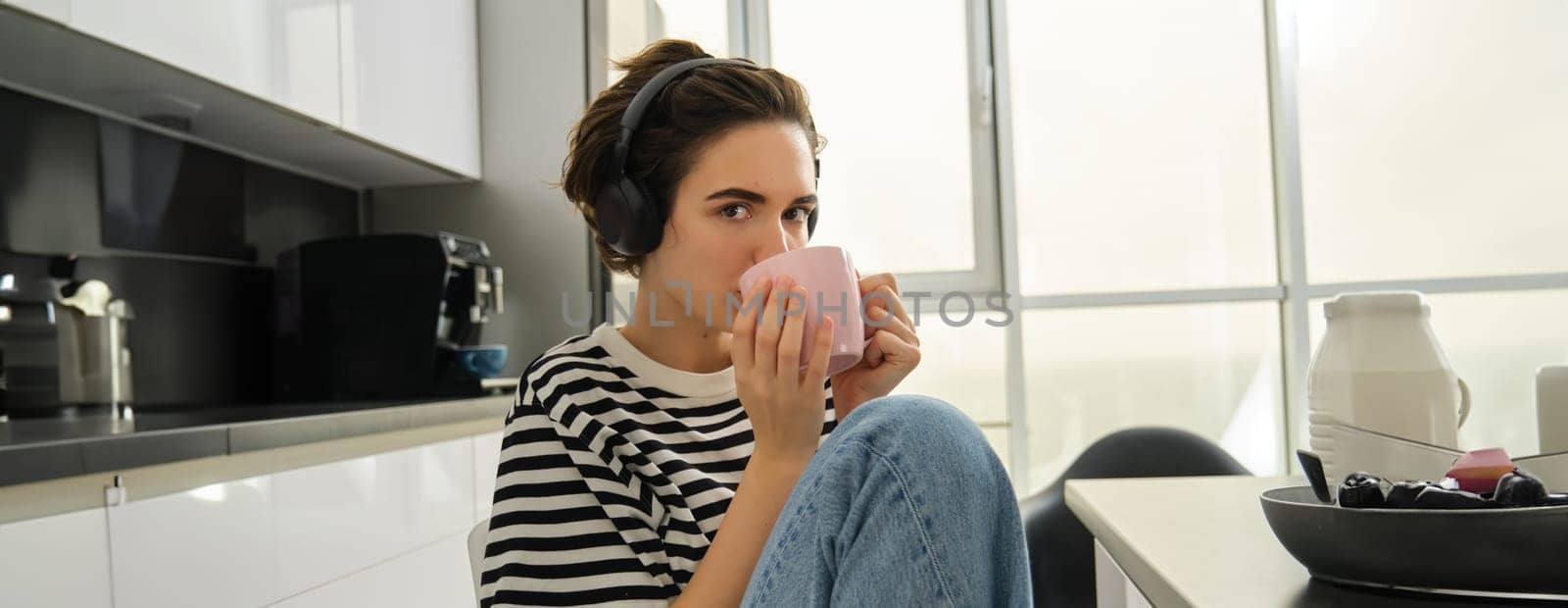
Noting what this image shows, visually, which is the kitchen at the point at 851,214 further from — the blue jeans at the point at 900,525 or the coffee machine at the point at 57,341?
the blue jeans at the point at 900,525

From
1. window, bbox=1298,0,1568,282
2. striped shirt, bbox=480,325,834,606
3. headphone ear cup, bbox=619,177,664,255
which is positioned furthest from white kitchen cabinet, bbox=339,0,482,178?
window, bbox=1298,0,1568,282

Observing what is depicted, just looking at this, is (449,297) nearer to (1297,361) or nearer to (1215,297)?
(1215,297)

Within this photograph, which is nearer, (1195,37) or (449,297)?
(449,297)

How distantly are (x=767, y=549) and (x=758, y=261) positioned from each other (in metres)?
0.32

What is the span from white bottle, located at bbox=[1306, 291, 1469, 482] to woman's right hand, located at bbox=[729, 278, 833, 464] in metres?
0.43

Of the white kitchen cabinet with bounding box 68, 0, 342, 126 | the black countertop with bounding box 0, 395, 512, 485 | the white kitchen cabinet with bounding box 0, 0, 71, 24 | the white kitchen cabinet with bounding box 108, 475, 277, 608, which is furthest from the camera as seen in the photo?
the white kitchen cabinet with bounding box 68, 0, 342, 126

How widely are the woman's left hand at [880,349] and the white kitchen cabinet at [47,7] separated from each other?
50.8 inches

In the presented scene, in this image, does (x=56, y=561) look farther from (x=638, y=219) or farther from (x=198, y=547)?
(x=638, y=219)

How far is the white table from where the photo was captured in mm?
604

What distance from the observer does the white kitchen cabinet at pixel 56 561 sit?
1.10m

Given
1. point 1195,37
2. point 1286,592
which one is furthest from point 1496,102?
point 1286,592

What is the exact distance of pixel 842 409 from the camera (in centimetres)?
115

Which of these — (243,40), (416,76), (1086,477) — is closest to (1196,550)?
(1086,477)

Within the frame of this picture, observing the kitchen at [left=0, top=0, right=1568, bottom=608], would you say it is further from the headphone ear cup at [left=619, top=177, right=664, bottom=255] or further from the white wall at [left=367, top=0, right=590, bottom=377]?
the headphone ear cup at [left=619, top=177, right=664, bottom=255]
